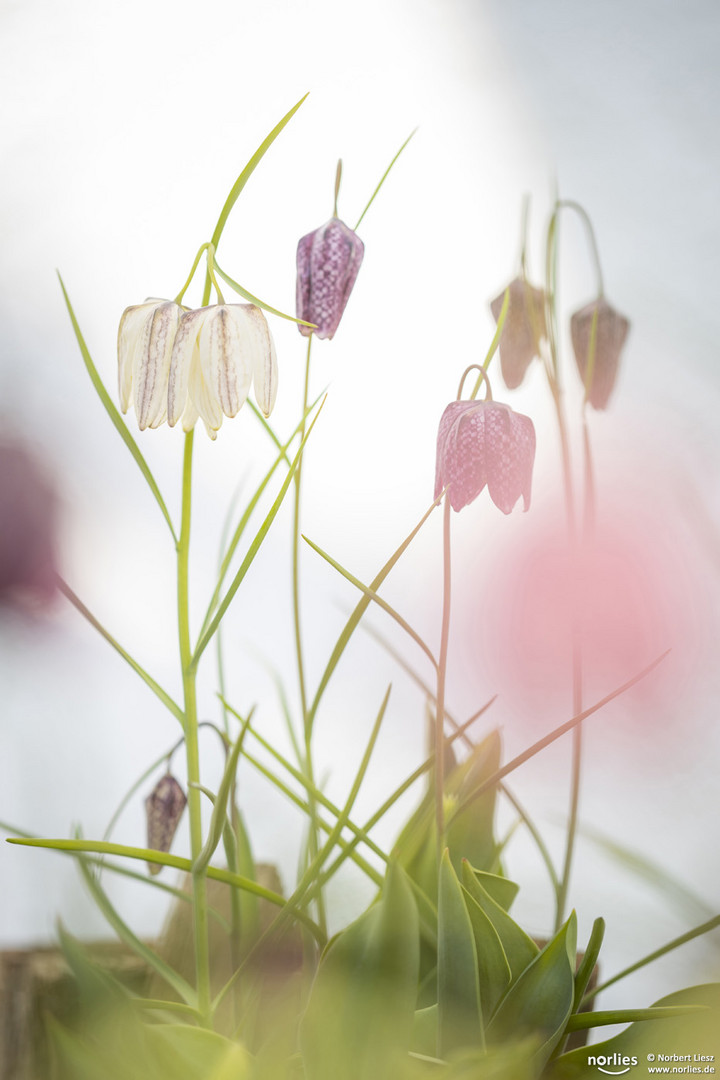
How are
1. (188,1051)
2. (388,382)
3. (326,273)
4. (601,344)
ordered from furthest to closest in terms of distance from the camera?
(388,382)
(601,344)
(326,273)
(188,1051)

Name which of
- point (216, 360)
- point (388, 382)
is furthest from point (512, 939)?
point (388, 382)

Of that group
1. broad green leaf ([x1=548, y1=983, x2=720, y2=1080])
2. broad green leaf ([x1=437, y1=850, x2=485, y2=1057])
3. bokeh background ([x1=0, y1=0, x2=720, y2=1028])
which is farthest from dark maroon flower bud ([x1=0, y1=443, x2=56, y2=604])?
broad green leaf ([x1=548, y1=983, x2=720, y2=1080])

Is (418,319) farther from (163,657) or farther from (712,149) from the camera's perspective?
(163,657)

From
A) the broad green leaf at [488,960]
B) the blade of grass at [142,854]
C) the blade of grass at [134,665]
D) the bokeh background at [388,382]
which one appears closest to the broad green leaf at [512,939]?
the broad green leaf at [488,960]

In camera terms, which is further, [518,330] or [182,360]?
[518,330]

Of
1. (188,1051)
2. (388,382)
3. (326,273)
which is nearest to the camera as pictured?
(188,1051)

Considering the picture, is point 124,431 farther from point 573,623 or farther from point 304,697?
point 573,623

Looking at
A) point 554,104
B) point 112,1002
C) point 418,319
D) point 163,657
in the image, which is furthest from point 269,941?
point 554,104
